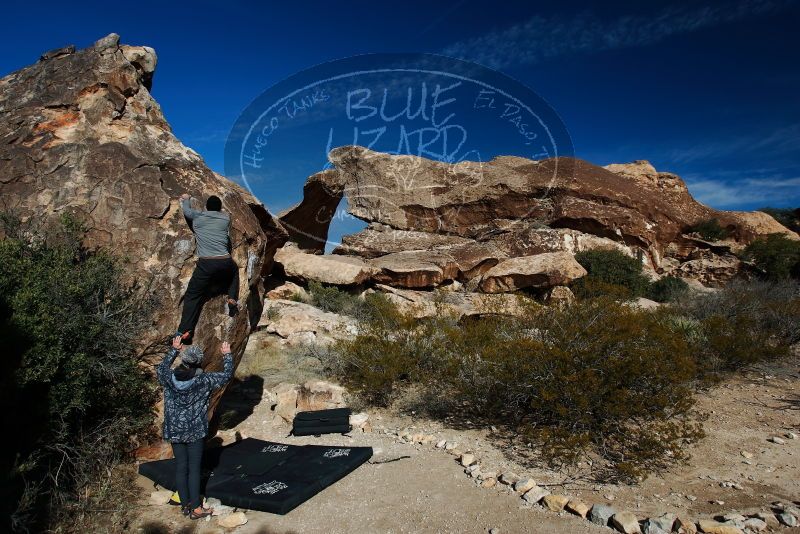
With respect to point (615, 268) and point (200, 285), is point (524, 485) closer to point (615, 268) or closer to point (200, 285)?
point (200, 285)

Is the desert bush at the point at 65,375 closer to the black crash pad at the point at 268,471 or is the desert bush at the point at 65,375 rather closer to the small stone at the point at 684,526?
the black crash pad at the point at 268,471

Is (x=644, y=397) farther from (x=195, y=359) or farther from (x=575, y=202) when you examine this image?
(x=575, y=202)

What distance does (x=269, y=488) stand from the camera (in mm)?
4031

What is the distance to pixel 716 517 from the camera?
348cm

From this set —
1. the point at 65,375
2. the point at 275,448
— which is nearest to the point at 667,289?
the point at 275,448

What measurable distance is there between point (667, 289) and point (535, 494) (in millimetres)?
14060

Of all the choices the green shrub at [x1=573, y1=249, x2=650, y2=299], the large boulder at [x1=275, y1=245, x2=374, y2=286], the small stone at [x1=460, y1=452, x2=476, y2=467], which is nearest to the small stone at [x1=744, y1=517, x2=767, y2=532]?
the small stone at [x1=460, y1=452, x2=476, y2=467]

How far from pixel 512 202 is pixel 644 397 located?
1381cm

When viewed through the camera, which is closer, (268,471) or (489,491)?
(489,491)

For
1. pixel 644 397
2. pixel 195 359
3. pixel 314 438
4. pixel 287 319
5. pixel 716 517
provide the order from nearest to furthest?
pixel 716 517, pixel 195 359, pixel 644 397, pixel 314 438, pixel 287 319

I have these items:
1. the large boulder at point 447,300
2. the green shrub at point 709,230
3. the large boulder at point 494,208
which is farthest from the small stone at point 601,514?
the green shrub at point 709,230

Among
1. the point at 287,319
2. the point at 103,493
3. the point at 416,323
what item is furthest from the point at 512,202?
the point at 103,493

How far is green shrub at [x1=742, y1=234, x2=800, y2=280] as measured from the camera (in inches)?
A: 696

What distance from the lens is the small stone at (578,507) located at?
3519mm
